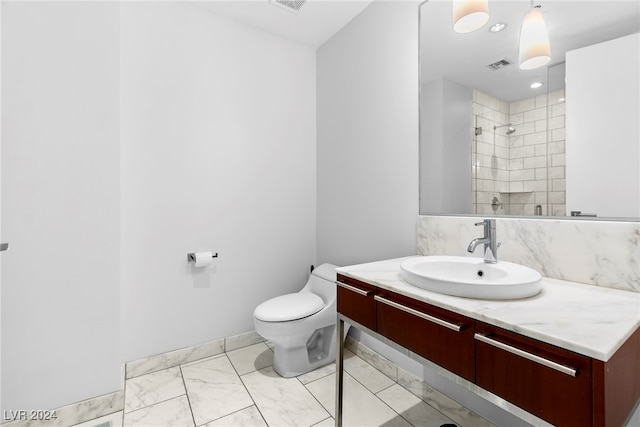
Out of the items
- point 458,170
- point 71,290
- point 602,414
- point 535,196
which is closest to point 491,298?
point 602,414

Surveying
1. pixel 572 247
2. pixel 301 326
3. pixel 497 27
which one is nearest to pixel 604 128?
pixel 572 247

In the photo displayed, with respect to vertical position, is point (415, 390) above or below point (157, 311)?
below

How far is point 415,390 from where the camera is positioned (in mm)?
1763

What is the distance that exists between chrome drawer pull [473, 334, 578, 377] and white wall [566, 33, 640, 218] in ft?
2.47

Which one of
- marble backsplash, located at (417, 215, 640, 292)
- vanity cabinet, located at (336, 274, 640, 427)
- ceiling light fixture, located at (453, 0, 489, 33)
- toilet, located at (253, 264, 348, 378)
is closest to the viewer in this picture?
vanity cabinet, located at (336, 274, 640, 427)

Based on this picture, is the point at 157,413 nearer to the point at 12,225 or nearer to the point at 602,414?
the point at 12,225

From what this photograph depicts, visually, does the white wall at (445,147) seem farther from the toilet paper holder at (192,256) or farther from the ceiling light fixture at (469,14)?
the toilet paper holder at (192,256)

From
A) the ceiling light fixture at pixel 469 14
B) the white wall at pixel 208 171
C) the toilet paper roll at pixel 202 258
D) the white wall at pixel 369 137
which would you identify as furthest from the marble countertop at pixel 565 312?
the white wall at pixel 208 171

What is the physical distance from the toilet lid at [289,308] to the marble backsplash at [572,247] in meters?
0.95

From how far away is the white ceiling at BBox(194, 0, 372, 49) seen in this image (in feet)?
6.93

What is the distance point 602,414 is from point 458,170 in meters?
1.19

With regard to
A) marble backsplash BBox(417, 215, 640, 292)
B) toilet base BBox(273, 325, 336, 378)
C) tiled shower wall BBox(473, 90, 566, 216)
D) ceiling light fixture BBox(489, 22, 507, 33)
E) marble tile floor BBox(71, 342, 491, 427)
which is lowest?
marble tile floor BBox(71, 342, 491, 427)

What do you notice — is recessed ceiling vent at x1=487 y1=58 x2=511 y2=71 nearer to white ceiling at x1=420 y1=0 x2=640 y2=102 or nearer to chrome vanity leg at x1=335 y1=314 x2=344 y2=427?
white ceiling at x1=420 y1=0 x2=640 y2=102

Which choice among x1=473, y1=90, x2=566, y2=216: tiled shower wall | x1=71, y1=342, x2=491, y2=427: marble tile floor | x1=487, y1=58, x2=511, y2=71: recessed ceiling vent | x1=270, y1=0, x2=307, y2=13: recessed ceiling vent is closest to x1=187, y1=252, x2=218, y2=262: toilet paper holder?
x1=71, y1=342, x2=491, y2=427: marble tile floor
